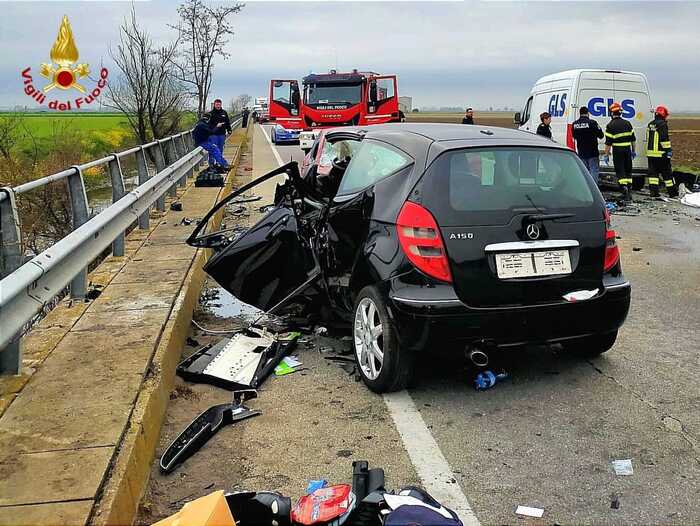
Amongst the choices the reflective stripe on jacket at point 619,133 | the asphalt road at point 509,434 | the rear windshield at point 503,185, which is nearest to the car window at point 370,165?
the rear windshield at point 503,185

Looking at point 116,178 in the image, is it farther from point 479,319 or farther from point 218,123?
point 218,123

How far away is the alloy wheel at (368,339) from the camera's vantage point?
451cm

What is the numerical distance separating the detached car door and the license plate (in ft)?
5.58

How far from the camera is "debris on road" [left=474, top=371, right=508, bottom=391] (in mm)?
4582

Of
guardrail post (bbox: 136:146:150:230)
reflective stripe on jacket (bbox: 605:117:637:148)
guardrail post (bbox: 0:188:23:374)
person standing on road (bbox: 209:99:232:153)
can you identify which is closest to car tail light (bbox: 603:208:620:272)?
guardrail post (bbox: 0:188:23:374)

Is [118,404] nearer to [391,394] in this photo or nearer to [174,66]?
[391,394]

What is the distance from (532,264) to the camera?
427 cm

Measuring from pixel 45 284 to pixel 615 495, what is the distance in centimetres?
325

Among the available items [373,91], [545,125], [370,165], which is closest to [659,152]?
[545,125]

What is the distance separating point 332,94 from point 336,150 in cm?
1771

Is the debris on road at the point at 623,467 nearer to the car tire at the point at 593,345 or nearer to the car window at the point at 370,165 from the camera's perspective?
the car tire at the point at 593,345

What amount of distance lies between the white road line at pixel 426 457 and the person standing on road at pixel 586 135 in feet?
34.9

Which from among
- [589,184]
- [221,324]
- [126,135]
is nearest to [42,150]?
[126,135]

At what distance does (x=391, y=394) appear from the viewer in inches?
178
